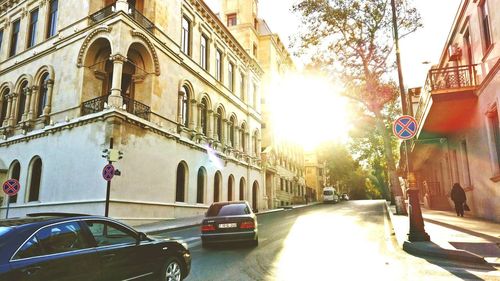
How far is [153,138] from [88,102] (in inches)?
152

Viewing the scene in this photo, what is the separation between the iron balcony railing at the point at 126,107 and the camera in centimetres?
1911

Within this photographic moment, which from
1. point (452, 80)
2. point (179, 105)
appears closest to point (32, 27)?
point (179, 105)

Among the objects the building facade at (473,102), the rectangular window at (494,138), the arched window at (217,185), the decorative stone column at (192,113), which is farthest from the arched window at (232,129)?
the rectangular window at (494,138)

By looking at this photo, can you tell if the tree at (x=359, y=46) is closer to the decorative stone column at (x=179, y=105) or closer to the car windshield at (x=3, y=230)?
the decorative stone column at (x=179, y=105)

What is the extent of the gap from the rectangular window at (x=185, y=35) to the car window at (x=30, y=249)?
22598 millimetres

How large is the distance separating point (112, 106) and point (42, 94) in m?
8.17

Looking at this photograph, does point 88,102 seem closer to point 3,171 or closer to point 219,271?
point 3,171

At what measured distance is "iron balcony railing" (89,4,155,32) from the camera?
2008cm

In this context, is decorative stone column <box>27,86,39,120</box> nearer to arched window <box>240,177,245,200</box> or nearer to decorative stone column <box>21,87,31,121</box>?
decorative stone column <box>21,87,31,121</box>

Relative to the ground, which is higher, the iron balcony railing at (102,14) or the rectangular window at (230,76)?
the rectangular window at (230,76)

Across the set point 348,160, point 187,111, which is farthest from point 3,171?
point 348,160

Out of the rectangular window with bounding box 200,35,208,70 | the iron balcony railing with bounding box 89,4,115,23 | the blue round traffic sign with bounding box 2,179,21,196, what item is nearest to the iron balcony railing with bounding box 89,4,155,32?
the iron balcony railing with bounding box 89,4,115,23

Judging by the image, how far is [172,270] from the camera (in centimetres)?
604

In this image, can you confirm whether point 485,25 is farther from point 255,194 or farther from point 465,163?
point 255,194
